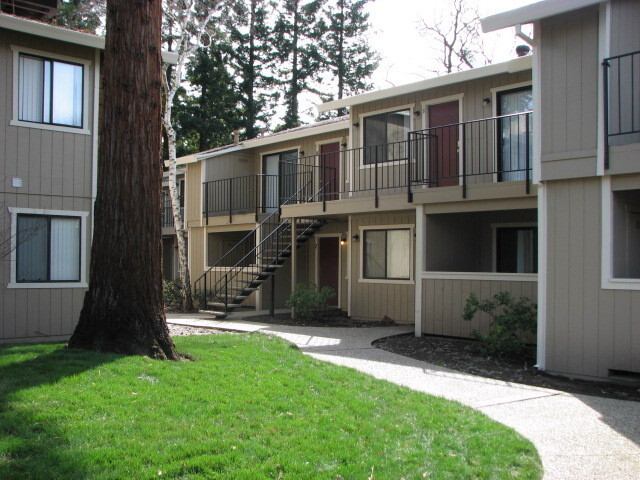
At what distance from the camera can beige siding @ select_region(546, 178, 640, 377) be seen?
8.13 m

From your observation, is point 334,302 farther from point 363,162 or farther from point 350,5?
point 350,5

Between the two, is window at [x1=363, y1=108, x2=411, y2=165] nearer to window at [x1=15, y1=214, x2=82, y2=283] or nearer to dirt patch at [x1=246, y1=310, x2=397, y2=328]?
dirt patch at [x1=246, y1=310, x2=397, y2=328]

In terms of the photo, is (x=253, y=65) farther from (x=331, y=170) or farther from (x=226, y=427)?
(x=226, y=427)

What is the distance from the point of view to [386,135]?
49.9 ft

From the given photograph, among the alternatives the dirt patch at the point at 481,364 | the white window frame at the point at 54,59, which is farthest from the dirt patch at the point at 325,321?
the white window frame at the point at 54,59

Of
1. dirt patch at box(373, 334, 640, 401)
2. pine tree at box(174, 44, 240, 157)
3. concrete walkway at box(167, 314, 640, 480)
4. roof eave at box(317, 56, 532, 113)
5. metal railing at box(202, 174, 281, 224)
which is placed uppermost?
pine tree at box(174, 44, 240, 157)

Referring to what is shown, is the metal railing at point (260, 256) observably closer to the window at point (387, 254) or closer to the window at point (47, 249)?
the window at point (387, 254)

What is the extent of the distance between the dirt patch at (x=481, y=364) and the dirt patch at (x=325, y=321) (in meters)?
1.95

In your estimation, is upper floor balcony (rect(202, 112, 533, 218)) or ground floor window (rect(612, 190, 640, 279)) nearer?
ground floor window (rect(612, 190, 640, 279))

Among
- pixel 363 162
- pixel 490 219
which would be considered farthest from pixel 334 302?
pixel 490 219

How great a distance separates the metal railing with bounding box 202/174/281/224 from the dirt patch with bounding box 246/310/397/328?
506cm

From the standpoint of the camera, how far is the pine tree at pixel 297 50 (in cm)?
3425

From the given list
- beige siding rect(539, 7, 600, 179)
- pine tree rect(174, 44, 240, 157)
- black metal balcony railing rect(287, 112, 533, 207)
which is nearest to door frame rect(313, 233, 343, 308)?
black metal balcony railing rect(287, 112, 533, 207)

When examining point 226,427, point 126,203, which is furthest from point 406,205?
point 226,427
